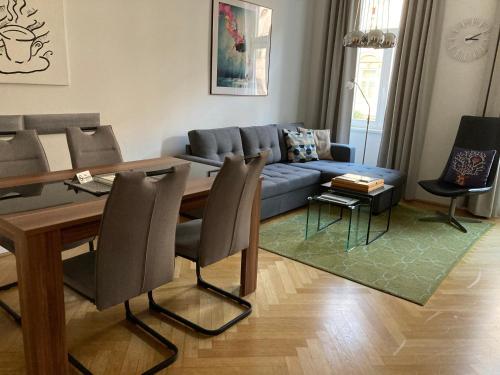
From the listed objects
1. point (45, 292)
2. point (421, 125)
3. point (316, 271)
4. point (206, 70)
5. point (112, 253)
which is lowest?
point (316, 271)

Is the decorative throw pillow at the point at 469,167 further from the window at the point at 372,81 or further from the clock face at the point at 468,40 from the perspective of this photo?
the window at the point at 372,81

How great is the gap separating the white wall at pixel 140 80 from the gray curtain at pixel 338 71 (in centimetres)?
78

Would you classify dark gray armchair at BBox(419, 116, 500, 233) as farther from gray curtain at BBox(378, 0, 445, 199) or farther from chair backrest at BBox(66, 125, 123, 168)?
chair backrest at BBox(66, 125, 123, 168)

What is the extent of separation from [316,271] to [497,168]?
241 cm

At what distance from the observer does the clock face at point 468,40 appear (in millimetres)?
4215

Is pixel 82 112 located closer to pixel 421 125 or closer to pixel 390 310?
pixel 390 310

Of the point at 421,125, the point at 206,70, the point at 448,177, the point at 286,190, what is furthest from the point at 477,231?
the point at 206,70

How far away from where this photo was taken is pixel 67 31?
3.02 m

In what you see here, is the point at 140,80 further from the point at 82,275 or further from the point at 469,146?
the point at 469,146

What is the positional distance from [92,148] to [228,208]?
1.17 meters

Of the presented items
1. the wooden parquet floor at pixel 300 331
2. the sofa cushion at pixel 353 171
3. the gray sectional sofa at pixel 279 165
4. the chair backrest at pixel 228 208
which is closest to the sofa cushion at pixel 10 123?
the wooden parquet floor at pixel 300 331

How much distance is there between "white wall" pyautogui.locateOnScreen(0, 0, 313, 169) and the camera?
3080 millimetres

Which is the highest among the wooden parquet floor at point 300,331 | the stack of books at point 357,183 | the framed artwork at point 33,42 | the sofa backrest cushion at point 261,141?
the framed artwork at point 33,42

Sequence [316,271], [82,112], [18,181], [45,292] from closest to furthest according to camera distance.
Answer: [45,292] < [18,181] < [316,271] < [82,112]
